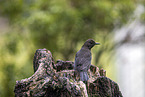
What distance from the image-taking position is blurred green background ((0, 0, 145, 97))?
3.73 m

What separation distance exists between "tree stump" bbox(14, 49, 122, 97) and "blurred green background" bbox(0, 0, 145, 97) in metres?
2.33

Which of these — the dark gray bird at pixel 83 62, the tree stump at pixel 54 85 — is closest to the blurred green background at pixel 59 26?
the dark gray bird at pixel 83 62

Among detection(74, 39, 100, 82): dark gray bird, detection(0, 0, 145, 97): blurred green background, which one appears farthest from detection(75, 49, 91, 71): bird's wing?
detection(0, 0, 145, 97): blurred green background

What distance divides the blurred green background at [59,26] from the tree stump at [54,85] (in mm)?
2326

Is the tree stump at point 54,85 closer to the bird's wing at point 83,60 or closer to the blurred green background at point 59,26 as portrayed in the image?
the bird's wing at point 83,60

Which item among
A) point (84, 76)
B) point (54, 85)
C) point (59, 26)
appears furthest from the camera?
point (59, 26)

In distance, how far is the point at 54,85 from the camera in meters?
0.97

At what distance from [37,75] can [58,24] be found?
116 inches

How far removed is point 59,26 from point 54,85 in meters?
3.00

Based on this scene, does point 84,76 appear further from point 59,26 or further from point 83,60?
point 59,26

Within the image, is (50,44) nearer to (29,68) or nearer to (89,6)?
(29,68)

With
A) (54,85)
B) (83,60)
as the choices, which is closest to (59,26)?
(83,60)

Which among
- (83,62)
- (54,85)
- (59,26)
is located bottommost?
(54,85)

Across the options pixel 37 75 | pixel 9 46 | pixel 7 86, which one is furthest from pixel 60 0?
pixel 37 75
